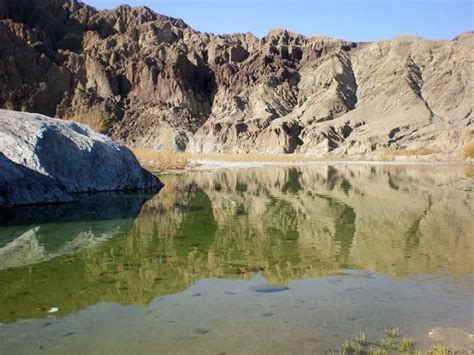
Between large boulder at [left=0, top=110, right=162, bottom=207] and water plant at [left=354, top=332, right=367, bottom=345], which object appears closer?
water plant at [left=354, top=332, right=367, bottom=345]

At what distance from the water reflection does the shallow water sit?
42 mm

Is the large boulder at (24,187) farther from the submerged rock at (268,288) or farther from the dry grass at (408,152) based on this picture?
the dry grass at (408,152)

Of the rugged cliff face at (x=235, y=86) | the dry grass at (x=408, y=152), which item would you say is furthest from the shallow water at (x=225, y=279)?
the rugged cliff face at (x=235, y=86)

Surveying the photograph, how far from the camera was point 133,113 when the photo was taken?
414 feet

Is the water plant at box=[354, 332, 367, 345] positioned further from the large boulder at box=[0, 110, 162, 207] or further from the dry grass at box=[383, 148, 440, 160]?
the dry grass at box=[383, 148, 440, 160]

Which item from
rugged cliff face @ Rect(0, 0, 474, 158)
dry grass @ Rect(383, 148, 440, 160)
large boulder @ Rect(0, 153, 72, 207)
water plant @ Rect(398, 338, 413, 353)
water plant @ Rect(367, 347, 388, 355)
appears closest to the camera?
water plant @ Rect(367, 347, 388, 355)

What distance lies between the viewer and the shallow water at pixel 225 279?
6.41 m

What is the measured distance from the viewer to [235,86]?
13050cm

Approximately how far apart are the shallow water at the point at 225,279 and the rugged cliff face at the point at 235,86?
243 feet

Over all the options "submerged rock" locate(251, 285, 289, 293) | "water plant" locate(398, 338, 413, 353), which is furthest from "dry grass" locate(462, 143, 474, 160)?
"water plant" locate(398, 338, 413, 353)

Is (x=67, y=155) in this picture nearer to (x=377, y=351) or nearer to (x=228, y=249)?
(x=228, y=249)

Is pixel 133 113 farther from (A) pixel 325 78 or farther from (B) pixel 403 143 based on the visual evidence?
(B) pixel 403 143

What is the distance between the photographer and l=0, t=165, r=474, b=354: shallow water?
641cm

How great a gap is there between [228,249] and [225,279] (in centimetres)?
254
